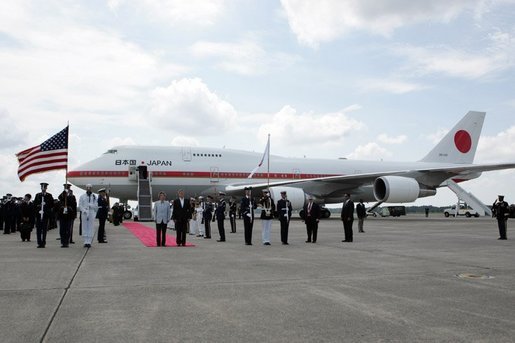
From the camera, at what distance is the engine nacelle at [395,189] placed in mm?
26031

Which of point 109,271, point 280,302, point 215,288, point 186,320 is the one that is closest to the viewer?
point 186,320

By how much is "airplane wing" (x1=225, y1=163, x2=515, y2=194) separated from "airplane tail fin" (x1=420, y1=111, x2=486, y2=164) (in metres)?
7.33

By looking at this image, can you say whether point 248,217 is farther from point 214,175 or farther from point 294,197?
point 214,175

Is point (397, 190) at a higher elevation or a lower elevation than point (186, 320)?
higher

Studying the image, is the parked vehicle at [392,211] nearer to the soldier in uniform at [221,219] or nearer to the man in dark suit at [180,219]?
the soldier in uniform at [221,219]

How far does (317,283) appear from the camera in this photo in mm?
6484

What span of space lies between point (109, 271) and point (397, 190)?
20.8m

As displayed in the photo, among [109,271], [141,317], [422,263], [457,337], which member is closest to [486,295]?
[457,337]

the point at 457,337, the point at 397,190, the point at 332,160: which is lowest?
the point at 457,337

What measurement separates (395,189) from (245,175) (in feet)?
29.7

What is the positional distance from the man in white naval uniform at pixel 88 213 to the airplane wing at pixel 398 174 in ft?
49.6

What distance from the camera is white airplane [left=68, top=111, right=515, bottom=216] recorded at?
2712 centimetres

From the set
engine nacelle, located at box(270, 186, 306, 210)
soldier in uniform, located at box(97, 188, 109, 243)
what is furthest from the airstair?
soldier in uniform, located at box(97, 188, 109, 243)

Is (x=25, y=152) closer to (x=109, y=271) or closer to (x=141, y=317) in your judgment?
(x=109, y=271)
